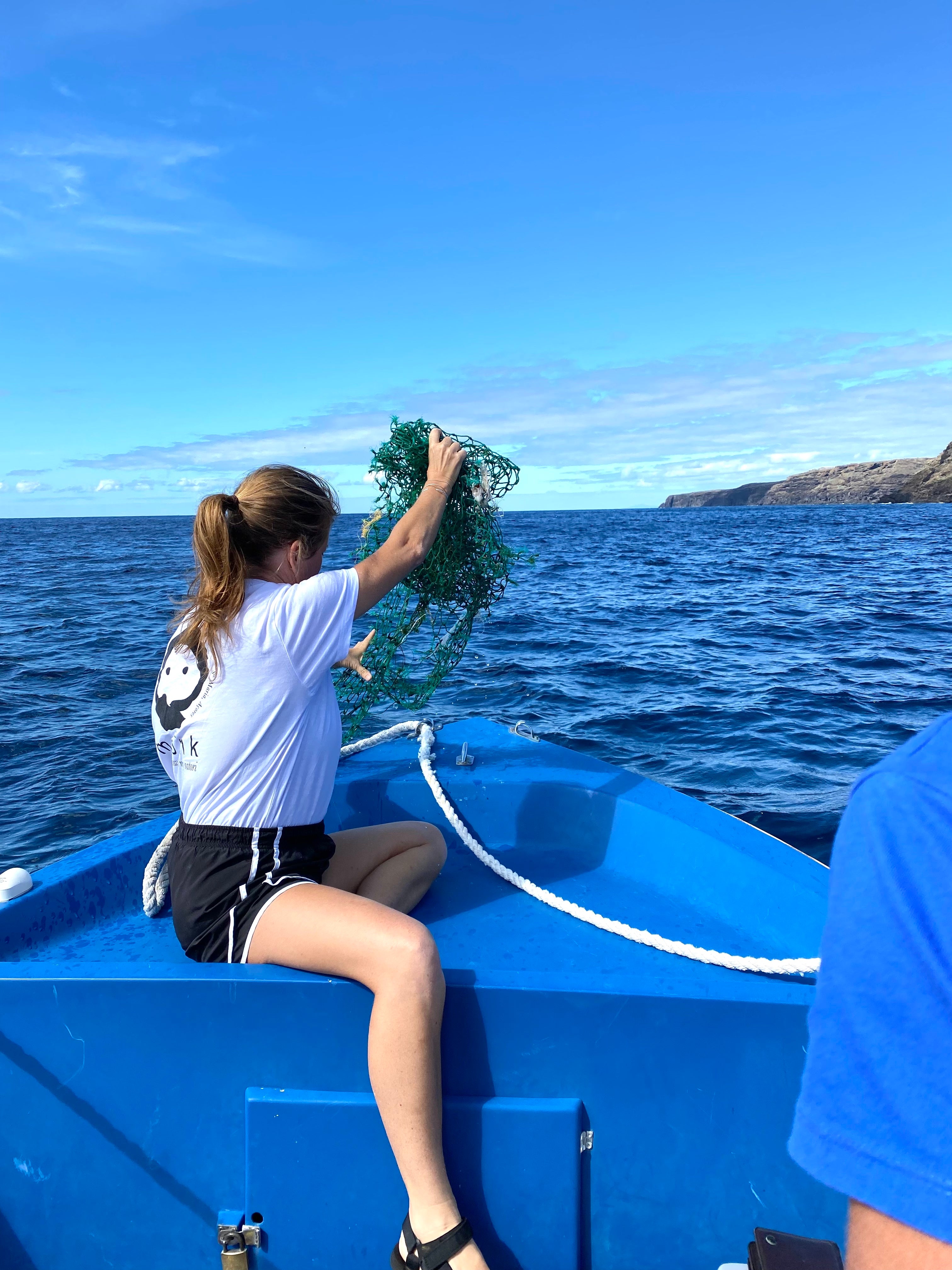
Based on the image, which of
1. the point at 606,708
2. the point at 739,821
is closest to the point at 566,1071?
the point at 739,821

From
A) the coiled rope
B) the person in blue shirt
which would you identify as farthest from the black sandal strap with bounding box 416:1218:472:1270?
the person in blue shirt

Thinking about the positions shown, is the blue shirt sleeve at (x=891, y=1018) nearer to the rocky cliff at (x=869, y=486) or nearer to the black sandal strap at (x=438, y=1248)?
the black sandal strap at (x=438, y=1248)

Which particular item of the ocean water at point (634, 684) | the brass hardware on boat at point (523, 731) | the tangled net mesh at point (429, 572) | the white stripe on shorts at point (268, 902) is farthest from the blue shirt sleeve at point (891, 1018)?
the ocean water at point (634, 684)

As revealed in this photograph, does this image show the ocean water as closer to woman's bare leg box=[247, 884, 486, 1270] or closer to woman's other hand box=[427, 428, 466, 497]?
woman's other hand box=[427, 428, 466, 497]

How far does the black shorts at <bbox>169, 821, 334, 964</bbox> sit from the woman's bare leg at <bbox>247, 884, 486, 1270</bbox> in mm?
205

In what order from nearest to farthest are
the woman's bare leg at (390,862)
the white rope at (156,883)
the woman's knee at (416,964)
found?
the woman's knee at (416,964) < the woman's bare leg at (390,862) < the white rope at (156,883)

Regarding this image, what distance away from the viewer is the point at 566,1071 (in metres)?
2.00

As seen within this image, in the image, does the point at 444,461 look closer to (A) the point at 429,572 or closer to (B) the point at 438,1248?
(A) the point at 429,572

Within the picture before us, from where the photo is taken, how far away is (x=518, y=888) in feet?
10.5

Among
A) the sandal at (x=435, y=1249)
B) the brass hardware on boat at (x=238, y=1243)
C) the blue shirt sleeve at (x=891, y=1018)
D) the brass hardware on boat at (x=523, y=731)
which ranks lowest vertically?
the brass hardware on boat at (x=238, y=1243)

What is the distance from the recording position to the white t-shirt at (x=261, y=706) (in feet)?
7.07

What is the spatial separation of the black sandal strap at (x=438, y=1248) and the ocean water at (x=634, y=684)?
12.0 ft

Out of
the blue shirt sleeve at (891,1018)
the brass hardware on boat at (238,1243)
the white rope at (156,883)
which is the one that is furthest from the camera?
the white rope at (156,883)

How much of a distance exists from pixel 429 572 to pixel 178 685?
1196 mm
